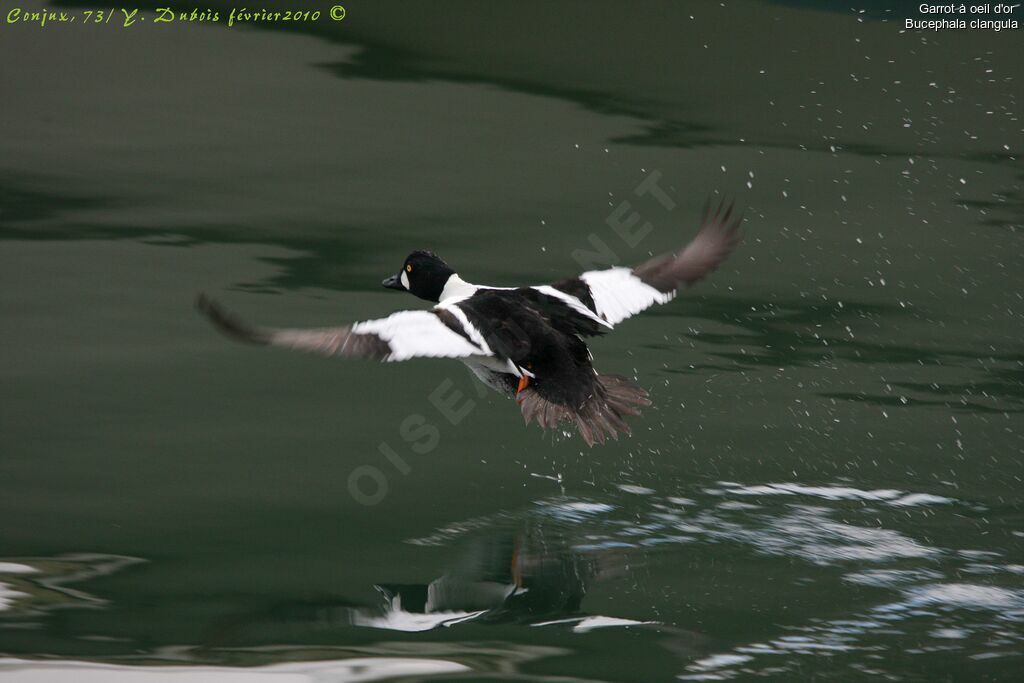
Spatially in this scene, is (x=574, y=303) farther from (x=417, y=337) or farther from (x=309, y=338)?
(x=309, y=338)

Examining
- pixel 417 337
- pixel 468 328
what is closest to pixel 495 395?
pixel 468 328

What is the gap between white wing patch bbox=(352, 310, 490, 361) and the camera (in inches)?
235

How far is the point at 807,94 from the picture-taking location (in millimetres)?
13312

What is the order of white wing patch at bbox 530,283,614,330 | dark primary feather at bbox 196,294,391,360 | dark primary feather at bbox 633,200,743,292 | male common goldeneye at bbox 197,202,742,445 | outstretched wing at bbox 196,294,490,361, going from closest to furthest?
dark primary feather at bbox 196,294,391,360 < outstretched wing at bbox 196,294,490,361 < male common goldeneye at bbox 197,202,742,445 < white wing patch at bbox 530,283,614,330 < dark primary feather at bbox 633,200,743,292

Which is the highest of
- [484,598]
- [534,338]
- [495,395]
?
[534,338]

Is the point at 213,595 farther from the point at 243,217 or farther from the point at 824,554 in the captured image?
the point at 243,217

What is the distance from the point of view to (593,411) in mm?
6285

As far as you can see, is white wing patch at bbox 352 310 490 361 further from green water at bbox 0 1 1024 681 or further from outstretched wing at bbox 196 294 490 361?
green water at bbox 0 1 1024 681

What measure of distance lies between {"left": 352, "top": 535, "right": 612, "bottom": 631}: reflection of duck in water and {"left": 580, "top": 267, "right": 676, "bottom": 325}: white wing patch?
124cm

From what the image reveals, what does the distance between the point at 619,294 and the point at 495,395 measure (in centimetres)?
115

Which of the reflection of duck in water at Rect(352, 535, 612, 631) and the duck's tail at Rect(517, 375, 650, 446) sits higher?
the duck's tail at Rect(517, 375, 650, 446)

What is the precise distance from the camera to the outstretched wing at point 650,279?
22.5ft

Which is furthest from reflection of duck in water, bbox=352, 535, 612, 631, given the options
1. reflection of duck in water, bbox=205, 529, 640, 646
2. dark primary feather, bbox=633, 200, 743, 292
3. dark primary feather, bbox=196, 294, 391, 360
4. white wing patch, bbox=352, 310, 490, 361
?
dark primary feather, bbox=633, 200, 743, 292

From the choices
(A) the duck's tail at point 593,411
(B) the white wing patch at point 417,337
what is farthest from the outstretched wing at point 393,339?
(A) the duck's tail at point 593,411
